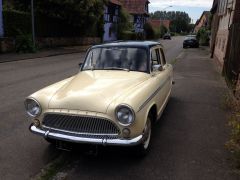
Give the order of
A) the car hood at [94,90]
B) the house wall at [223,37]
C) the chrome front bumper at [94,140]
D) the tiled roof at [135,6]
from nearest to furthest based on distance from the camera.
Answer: the chrome front bumper at [94,140], the car hood at [94,90], the house wall at [223,37], the tiled roof at [135,6]

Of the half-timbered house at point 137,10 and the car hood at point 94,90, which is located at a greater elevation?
the half-timbered house at point 137,10

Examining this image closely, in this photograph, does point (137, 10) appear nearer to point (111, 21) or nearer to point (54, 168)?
point (111, 21)

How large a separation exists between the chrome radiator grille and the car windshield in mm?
1778

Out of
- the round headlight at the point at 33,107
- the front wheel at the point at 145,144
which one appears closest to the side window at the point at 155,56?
the front wheel at the point at 145,144

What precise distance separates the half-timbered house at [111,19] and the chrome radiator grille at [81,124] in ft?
124

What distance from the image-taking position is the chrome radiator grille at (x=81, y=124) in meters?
4.12

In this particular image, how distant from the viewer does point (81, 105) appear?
421 cm

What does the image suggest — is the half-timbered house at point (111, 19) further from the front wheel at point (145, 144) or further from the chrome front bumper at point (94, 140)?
the chrome front bumper at point (94, 140)

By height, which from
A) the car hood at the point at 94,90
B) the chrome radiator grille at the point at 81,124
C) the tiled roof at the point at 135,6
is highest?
the tiled roof at the point at 135,6

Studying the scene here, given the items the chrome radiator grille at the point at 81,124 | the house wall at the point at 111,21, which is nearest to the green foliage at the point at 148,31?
the house wall at the point at 111,21

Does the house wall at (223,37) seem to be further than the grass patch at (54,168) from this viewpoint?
Yes

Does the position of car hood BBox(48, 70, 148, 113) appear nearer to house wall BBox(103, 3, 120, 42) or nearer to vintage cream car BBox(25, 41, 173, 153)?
vintage cream car BBox(25, 41, 173, 153)

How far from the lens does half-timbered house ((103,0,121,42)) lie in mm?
41969

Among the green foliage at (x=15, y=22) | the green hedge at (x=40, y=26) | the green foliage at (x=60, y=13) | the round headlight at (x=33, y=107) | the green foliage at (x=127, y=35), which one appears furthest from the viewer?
the green foliage at (x=127, y=35)
